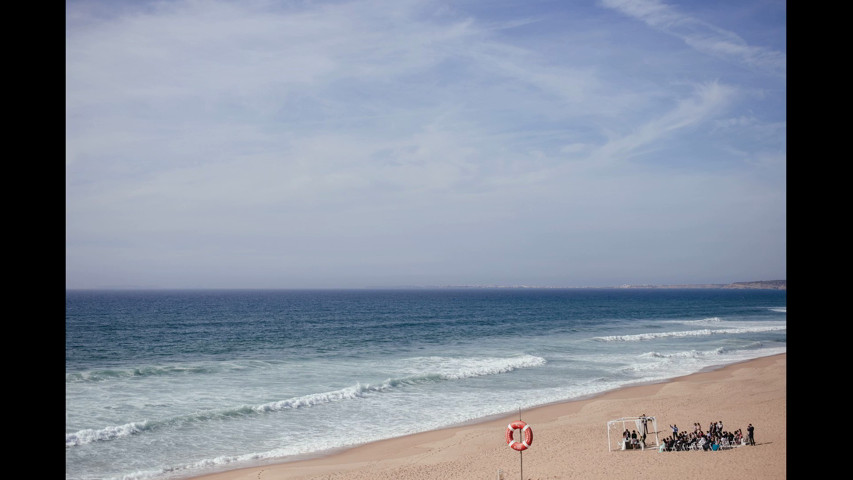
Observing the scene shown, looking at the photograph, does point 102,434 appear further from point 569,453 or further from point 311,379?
point 569,453

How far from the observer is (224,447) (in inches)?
650

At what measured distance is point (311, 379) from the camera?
2777cm

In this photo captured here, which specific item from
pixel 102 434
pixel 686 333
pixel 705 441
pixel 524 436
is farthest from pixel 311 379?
pixel 686 333

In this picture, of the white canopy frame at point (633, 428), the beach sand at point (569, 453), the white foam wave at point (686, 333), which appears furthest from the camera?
the white foam wave at point (686, 333)

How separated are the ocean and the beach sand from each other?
3.89 feet

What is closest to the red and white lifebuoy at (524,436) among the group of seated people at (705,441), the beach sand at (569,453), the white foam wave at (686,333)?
the beach sand at (569,453)

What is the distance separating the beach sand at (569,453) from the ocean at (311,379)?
1.19 meters

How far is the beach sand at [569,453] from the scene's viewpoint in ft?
46.6

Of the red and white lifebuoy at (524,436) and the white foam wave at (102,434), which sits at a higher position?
the red and white lifebuoy at (524,436)

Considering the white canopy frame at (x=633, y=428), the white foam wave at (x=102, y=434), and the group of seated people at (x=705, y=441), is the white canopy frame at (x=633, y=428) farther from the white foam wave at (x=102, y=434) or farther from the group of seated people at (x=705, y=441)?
the white foam wave at (x=102, y=434)

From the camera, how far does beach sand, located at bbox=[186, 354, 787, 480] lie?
14.2 meters
